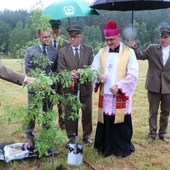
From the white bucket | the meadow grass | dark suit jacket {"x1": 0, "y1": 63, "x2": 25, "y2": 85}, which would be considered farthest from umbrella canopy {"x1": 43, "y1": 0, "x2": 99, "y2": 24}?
the white bucket

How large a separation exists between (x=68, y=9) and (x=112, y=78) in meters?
1.46

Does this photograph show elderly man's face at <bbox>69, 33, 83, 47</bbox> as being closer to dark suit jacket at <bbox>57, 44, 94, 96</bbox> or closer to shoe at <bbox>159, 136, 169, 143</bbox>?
dark suit jacket at <bbox>57, 44, 94, 96</bbox>

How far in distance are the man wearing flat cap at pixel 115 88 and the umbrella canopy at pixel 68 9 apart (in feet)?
2.52

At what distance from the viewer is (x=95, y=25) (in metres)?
11.8

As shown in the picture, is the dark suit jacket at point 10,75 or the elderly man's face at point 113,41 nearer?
the dark suit jacket at point 10,75

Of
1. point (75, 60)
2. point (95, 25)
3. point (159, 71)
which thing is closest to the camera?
point (75, 60)

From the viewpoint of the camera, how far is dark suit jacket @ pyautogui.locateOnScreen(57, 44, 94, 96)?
4430 millimetres

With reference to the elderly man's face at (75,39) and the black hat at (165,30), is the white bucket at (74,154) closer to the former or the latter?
the elderly man's face at (75,39)

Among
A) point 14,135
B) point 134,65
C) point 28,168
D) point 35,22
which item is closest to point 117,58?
point 134,65

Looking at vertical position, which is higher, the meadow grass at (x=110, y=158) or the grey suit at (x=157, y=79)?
the grey suit at (x=157, y=79)

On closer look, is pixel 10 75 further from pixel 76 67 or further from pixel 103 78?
pixel 76 67

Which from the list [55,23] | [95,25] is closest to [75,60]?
[55,23]

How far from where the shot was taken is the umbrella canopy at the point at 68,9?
462 cm


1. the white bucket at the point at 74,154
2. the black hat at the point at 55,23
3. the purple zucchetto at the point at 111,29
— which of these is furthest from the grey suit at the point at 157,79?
the white bucket at the point at 74,154
